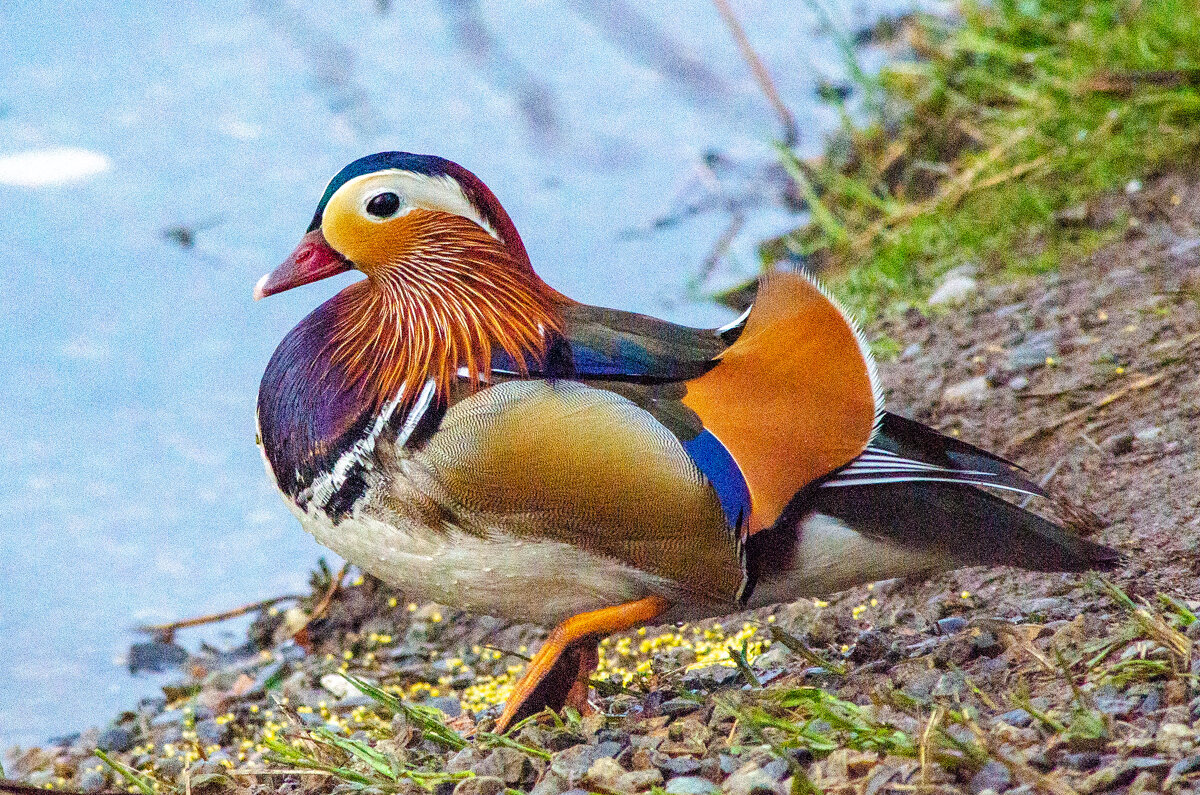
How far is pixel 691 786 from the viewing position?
1915 mm

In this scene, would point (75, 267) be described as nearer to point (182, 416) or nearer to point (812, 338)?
point (182, 416)

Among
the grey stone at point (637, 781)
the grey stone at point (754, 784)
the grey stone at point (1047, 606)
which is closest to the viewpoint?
the grey stone at point (754, 784)

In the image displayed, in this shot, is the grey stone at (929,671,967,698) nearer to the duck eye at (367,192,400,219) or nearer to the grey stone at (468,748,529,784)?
the grey stone at (468,748,529,784)

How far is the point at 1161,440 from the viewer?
300 cm

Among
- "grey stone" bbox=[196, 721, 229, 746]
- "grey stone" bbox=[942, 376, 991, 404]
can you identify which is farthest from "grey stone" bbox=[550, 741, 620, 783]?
"grey stone" bbox=[942, 376, 991, 404]

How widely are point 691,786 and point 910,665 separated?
1.76ft

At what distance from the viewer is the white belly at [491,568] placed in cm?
221

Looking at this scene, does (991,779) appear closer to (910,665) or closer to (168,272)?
(910,665)

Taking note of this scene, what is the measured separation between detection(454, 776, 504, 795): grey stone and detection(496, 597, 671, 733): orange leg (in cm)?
22

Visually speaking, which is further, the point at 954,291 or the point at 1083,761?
the point at 954,291

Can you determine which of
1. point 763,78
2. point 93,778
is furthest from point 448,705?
point 763,78

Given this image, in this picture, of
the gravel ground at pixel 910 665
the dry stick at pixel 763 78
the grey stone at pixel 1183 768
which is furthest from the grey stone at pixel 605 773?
the dry stick at pixel 763 78

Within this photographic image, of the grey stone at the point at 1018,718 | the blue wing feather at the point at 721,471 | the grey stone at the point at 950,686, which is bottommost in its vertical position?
the grey stone at the point at 950,686

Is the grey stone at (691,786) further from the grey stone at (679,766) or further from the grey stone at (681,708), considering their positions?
Result: the grey stone at (681,708)
